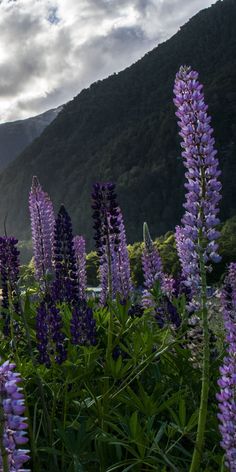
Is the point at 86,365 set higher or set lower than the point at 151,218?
lower

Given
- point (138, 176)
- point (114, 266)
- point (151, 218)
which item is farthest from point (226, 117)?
point (114, 266)

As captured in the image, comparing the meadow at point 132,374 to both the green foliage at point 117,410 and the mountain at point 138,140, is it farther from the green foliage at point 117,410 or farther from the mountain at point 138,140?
the mountain at point 138,140

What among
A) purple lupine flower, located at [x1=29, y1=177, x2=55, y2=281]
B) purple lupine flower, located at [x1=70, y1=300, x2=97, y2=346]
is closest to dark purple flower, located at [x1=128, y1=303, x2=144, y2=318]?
purple lupine flower, located at [x1=70, y1=300, x2=97, y2=346]

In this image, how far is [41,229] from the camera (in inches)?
293

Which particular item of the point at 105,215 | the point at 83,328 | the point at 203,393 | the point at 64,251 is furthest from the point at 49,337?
the point at 64,251

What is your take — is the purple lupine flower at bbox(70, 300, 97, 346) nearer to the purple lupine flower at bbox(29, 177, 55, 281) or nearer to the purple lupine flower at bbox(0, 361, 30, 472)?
the purple lupine flower at bbox(0, 361, 30, 472)

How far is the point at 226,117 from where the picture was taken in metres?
93.9

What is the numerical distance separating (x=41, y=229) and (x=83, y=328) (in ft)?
12.9

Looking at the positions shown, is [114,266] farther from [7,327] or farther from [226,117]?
[226,117]

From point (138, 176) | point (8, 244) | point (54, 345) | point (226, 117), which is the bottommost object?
point (54, 345)

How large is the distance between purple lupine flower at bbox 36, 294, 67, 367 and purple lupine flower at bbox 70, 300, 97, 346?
171 millimetres

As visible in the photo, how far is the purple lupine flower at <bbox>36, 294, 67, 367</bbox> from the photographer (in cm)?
330

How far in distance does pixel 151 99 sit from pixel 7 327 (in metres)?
122

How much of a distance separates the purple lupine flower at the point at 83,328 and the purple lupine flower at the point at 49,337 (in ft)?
0.56
